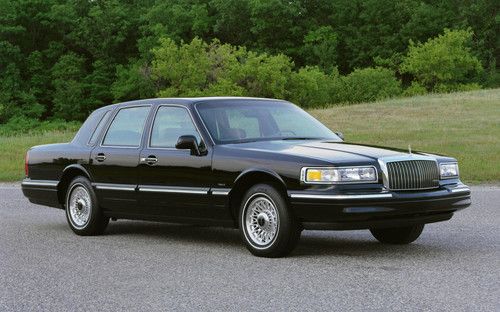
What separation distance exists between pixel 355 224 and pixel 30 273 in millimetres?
2896

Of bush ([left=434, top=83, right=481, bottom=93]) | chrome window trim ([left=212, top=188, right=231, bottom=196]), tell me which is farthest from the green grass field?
bush ([left=434, top=83, right=481, bottom=93])

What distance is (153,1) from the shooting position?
326 ft

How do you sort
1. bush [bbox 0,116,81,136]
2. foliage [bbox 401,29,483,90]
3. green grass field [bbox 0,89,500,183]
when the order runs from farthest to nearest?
bush [bbox 0,116,81,136] → foliage [bbox 401,29,483,90] → green grass field [bbox 0,89,500,183]

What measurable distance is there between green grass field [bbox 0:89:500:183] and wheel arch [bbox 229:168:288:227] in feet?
34.2

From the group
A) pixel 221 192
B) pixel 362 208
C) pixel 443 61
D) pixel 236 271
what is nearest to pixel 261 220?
pixel 221 192

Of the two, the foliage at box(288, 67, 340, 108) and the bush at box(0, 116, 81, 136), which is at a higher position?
the foliage at box(288, 67, 340, 108)

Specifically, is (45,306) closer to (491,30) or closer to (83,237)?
(83,237)

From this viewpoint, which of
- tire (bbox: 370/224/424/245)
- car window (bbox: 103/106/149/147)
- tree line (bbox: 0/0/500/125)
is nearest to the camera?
tire (bbox: 370/224/424/245)

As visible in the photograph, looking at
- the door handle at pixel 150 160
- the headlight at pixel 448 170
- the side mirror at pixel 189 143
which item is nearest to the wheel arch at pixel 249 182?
the side mirror at pixel 189 143

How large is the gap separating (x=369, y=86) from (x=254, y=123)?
2458 inches

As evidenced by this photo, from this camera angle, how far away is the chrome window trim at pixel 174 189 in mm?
9062

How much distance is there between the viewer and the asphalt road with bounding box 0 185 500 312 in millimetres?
6336

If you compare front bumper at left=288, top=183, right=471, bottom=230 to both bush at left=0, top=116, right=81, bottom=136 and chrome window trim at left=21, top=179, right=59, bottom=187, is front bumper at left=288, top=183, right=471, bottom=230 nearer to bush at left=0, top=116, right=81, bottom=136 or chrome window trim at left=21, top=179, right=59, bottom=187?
chrome window trim at left=21, top=179, right=59, bottom=187

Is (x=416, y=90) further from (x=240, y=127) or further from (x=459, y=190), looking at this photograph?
(x=459, y=190)
